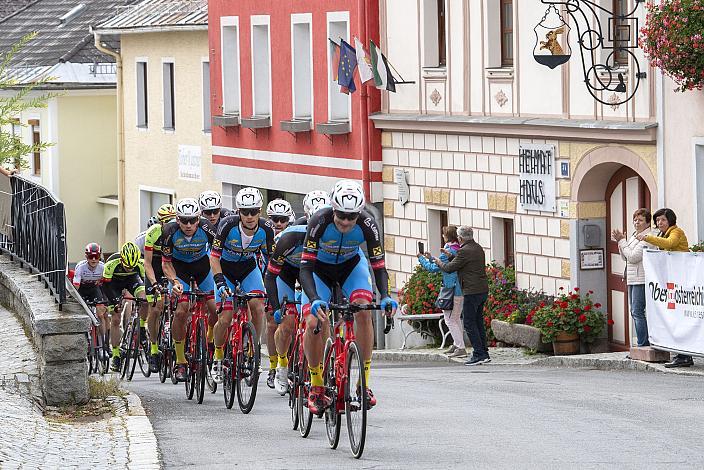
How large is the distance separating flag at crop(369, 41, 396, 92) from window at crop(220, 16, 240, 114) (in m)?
8.18

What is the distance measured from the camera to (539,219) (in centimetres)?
2480

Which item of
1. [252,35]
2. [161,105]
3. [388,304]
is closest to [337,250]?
[388,304]

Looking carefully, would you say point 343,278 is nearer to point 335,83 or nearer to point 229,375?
point 229,375

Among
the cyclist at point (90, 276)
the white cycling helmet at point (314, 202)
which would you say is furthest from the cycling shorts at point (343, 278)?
the cyclist at point (90, 276)

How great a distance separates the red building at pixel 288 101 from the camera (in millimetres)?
29953

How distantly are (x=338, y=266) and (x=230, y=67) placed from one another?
79.9 feet

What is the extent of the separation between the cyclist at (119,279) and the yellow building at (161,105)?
16520 mm

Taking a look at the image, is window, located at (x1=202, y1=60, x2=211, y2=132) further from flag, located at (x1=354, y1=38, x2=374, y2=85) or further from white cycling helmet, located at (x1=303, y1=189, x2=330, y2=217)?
white cycling helmet, located at (x1=303, y1=189, x2=330, y2=217)

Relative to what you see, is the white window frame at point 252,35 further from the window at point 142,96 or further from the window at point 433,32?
the window at point 142,96

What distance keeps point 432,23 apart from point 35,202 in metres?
12.3

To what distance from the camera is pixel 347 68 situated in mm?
28594

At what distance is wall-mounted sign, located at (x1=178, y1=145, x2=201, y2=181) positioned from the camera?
3950 cm

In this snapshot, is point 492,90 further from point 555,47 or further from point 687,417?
point 687,417

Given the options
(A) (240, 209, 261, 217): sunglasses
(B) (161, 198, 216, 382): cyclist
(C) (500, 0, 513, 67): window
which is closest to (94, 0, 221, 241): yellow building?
(C) (500, 0, 513, 67): window
